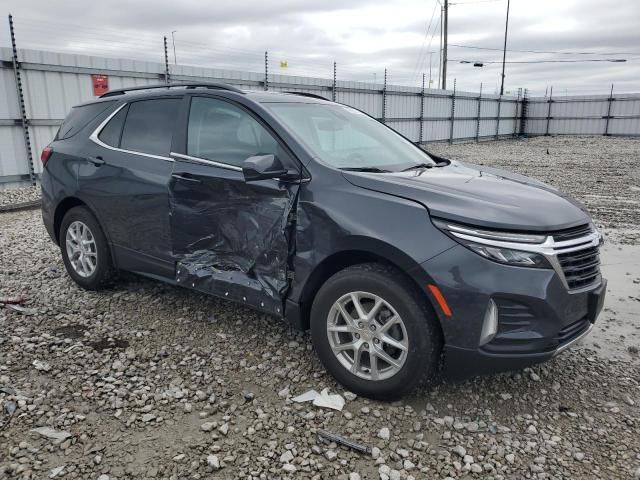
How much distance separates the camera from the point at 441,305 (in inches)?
106

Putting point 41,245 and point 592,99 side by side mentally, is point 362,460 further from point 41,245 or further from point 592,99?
point 592,99

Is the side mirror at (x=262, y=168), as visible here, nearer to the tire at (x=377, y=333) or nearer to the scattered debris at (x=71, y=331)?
the tire at (x=377, y=333)

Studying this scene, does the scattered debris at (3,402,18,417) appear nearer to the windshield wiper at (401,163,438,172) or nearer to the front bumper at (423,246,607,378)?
the front bumper at (423,246,607,378)

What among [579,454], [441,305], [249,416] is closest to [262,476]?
[249,416]

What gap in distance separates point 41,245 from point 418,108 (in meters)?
19.9

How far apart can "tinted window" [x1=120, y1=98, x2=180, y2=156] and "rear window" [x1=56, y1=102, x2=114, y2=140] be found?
1.49 ft

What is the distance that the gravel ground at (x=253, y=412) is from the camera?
2.53 metres

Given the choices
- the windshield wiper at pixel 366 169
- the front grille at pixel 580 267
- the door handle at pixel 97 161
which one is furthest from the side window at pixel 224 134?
the front grille at pixel 580 267

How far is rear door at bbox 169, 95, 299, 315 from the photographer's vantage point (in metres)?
3.29

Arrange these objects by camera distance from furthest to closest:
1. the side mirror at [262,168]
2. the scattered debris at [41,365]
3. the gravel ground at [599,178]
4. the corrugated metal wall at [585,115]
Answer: the corrugated metal wall at [585,115]
the gravel ground at [599,178]
the scattered debris at [41,365]
the side mirror at [262,168]

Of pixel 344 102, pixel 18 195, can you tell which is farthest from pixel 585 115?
pixel 18 195

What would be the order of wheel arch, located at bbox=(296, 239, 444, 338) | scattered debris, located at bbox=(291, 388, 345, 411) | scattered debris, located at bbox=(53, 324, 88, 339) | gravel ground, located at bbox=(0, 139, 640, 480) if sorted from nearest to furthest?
1. gravel ground, located at bbox=(0, 139, 640, 480)
2. wheel arch, located at bbox=(296, 239, 444, 338)
3. scattered debris, located at bbox=(291, 388, 345, 411)
4. scattered debris, located at bbox=(53, 324, 88, 339)

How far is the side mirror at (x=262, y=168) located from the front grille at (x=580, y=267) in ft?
5.46

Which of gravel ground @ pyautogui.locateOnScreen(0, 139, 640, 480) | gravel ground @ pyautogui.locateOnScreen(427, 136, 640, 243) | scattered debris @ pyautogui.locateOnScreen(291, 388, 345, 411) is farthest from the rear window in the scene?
gravel ground @ pyautogui.locateOnScreen(427, 136, 640, 243)
